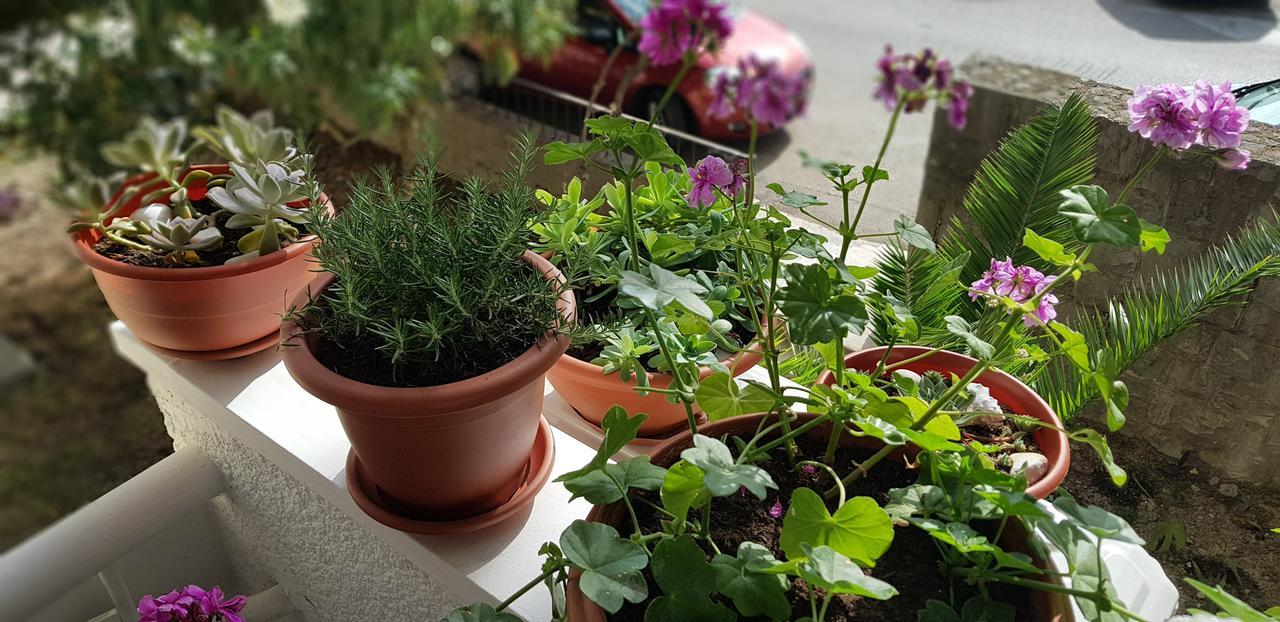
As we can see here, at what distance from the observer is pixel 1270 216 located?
132cm

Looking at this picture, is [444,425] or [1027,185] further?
[1027,185]

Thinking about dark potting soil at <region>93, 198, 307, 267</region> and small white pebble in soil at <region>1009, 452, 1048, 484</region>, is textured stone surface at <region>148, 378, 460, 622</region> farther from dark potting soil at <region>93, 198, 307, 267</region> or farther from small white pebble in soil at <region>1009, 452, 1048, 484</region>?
small white pebble in soil at <region>1009, 452, 1048, 484</region>

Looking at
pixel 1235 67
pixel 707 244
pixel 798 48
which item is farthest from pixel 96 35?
pixel 1235 67

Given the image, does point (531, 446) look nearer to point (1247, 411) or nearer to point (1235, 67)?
point (1235, 67)

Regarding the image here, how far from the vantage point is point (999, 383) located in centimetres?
103

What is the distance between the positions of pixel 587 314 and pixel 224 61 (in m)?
2.98

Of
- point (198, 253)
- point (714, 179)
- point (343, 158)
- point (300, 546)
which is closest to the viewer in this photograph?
point (714, 179)

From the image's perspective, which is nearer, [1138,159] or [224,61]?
[1138,159]

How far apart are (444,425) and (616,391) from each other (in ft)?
0.77

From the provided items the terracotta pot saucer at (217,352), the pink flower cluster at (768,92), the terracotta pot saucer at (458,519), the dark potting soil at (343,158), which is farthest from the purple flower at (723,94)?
the dark potting soil at (343,158)

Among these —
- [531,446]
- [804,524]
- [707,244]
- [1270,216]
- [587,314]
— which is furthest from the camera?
[1270,216]

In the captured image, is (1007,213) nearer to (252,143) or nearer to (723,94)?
(723,94)

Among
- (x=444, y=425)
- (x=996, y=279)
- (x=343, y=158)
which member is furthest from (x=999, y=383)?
(x=343, y=158)

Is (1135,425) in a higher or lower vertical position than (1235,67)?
lower
